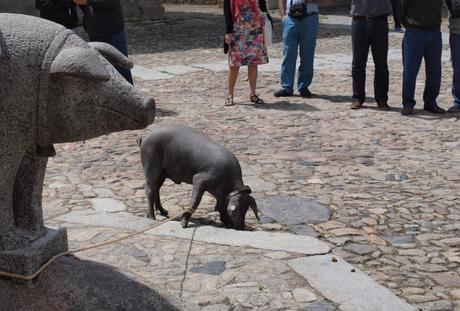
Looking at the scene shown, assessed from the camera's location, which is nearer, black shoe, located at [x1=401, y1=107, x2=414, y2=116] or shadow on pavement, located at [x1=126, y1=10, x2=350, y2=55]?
black shoe, located at [x1=401, y1=107, x2=414, y2=116]

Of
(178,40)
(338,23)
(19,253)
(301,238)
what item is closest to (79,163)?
(301,238)

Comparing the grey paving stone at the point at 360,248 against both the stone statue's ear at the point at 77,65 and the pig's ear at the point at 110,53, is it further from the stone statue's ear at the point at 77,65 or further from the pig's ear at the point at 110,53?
the stone statue's ear at the point at 77,65

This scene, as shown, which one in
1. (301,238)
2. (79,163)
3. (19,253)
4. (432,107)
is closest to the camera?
(19,253)

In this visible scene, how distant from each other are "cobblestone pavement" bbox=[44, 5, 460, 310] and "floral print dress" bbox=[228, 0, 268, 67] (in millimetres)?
571

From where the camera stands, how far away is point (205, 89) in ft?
32.5

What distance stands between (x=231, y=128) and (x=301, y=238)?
335cm

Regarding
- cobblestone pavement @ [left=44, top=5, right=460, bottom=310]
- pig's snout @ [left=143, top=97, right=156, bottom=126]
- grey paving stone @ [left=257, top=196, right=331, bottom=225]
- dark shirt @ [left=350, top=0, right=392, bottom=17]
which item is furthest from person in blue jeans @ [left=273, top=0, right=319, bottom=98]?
pig's snout @ [left=143, top=97, right=156, bottom=126]

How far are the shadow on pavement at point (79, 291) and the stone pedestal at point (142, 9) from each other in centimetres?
1442

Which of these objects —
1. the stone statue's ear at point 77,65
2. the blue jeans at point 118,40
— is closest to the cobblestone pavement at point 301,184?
the blue jeans at point 118,40

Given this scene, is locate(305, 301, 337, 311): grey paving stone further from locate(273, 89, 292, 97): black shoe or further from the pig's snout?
locate(273, 89, 292, 97): black shoe

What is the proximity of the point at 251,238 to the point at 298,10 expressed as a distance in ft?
17.4

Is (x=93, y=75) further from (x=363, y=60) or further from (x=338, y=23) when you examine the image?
(x=338, y=23)

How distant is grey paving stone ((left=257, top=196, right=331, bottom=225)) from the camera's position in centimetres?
504

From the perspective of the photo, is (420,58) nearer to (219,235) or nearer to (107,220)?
(219,235)
